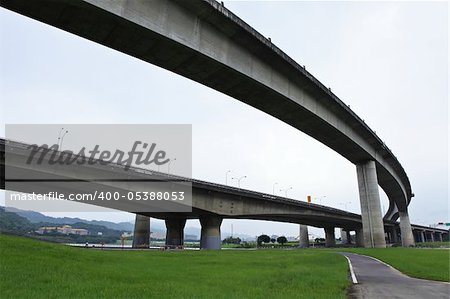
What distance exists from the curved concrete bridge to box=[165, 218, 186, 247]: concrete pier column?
4411 cm

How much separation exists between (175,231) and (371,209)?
120ft

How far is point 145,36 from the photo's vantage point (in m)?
15.4

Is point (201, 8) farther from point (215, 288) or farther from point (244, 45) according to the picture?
point (215, 288)

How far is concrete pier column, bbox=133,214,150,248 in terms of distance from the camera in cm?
6638

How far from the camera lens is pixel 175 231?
2704 inches

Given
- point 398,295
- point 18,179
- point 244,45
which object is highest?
point 244,45

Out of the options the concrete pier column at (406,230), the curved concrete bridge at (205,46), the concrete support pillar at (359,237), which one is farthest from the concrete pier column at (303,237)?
the curved concrete bridge at (205,46)

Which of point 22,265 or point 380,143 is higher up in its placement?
point 380,143

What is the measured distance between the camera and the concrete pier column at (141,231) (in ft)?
218

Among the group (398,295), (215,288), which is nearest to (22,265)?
(215,288)

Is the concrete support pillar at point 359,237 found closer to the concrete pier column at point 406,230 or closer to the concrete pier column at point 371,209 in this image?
the concrete pier column at point 406,230

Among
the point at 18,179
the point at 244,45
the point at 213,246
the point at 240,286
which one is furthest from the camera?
the point at 213,246

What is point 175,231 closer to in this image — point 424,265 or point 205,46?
point 424,265

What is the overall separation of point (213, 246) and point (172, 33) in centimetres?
5031
